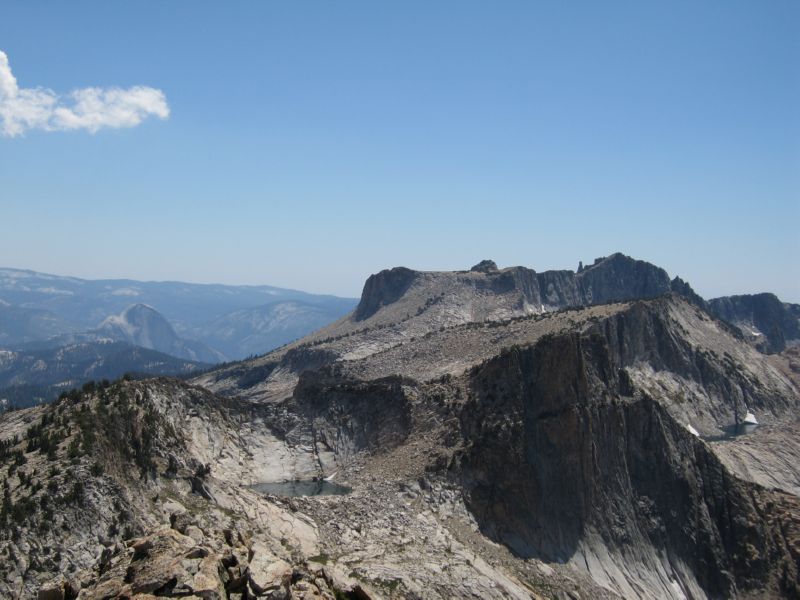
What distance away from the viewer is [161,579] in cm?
2697

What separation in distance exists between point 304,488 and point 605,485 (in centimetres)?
3370

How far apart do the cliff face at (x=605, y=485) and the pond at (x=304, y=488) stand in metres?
13.1

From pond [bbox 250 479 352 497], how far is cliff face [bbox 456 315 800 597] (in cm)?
1315

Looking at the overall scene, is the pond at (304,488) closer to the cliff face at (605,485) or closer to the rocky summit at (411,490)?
the rocky summit at (411,490)

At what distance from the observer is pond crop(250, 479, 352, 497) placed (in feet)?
241

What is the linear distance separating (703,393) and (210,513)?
14420 centimetres

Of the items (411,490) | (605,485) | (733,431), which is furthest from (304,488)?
(733,431)

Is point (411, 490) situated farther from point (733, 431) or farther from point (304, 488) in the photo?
point (733, 431)

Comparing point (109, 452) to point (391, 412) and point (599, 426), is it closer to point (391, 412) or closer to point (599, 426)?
point (391, 412)

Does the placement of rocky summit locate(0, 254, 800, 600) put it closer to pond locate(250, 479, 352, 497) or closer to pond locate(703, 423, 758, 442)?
pond locate(250, 479, 352, 497)

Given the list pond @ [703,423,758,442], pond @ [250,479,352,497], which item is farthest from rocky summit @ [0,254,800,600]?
pond @ [703,423,758,442]

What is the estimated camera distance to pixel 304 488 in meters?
76.2

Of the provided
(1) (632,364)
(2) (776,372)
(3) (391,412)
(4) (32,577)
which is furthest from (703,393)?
(4) (32,577)

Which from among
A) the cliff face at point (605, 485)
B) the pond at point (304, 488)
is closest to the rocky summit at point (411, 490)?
the cliff face at point (605, 485)
